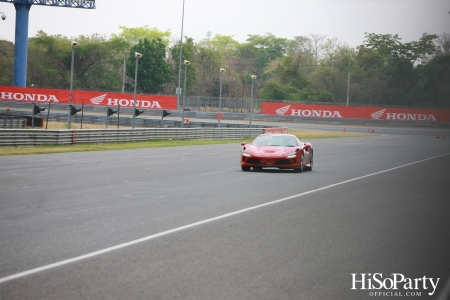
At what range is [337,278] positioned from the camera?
6.43m

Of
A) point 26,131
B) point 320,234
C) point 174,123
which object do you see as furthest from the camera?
point 174,123

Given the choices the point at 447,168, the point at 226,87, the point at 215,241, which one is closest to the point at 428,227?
the point at 215,241

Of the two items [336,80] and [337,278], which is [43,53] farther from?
[337,278]

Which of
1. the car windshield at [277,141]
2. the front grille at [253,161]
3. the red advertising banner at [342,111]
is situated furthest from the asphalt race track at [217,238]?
the red advertising banner at [342,111]

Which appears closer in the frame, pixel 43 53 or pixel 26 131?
pixel 26 131

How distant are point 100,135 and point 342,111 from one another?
4887cm

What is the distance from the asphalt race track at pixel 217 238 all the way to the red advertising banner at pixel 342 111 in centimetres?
6055

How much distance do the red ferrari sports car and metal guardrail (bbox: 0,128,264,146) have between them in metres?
12.5

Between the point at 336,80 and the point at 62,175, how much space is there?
86992 millimetres

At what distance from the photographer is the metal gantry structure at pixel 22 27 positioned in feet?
228

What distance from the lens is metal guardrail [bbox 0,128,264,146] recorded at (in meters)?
27.9

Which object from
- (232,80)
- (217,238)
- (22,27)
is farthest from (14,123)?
(232,80)

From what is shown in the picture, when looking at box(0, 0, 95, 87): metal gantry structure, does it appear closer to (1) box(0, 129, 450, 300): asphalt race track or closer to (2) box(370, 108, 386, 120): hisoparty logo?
(2) box(370, 108, 386, 120): hisoparty logo

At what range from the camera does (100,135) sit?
32812 millimetres
